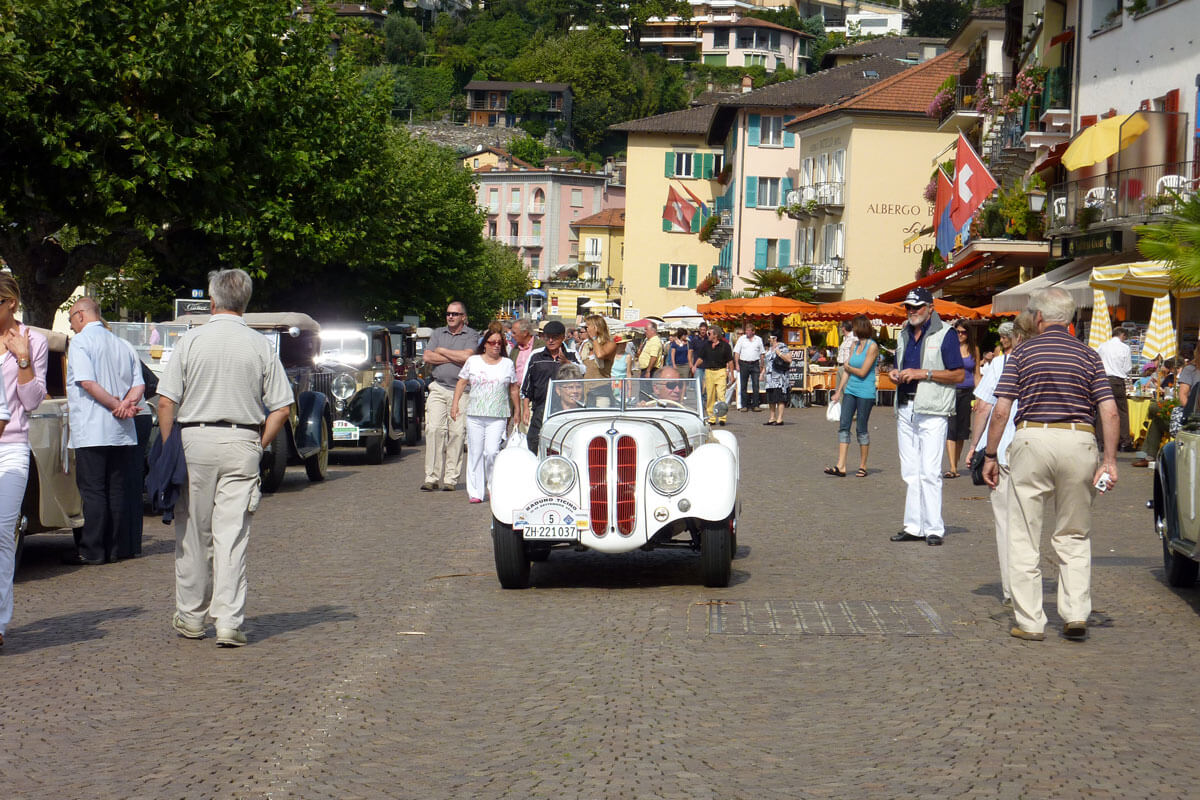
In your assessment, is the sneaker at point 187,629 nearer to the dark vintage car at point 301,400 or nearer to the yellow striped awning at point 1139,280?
the dark vintage car at point 301,400

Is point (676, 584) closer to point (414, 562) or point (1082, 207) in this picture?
point (414, 562)

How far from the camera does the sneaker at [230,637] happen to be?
7.90 m

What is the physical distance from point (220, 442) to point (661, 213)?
80.1 metres

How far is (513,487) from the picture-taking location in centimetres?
973

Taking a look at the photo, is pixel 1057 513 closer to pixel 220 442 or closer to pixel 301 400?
pixel 220 442

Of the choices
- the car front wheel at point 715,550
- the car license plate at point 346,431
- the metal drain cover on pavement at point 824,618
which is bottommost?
the car license plate at point 346,431

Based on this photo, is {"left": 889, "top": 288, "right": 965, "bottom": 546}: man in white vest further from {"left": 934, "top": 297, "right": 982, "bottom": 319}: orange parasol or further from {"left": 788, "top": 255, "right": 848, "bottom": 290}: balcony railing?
{"left": 788, "top": 255, "right": 848, "bottom": 290}: balcony railing

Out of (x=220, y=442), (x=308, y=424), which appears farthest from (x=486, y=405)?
(x=220, y=442)

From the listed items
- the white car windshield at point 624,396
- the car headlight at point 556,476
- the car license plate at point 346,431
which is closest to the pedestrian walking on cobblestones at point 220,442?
the car headlight at point 556,476

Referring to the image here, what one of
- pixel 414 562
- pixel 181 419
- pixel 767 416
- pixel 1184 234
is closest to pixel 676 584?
pixel 414 562

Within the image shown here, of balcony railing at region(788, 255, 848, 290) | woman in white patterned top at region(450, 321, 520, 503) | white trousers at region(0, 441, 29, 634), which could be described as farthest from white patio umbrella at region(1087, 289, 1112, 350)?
balcony railing at region(788, 255, 848, 290)

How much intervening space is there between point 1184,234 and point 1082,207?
13.9 m

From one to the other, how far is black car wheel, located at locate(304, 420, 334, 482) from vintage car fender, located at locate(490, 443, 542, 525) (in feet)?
27.0

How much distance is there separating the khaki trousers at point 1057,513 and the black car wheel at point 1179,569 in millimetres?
2144
